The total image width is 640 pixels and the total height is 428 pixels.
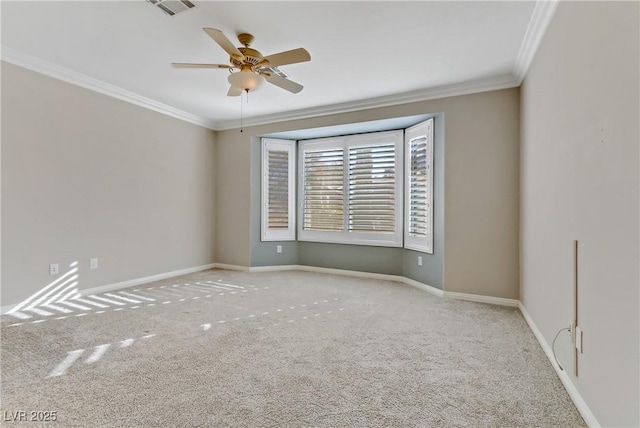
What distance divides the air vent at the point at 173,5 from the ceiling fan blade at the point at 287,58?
26.1 inches

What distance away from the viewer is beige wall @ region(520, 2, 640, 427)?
4.31 feet

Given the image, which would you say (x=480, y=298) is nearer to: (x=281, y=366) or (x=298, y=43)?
(x=281, y=366)

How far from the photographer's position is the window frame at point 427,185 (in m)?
4.23

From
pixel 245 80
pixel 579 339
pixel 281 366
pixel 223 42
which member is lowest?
pixel 281 366

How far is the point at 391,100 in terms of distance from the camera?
14.2 feet

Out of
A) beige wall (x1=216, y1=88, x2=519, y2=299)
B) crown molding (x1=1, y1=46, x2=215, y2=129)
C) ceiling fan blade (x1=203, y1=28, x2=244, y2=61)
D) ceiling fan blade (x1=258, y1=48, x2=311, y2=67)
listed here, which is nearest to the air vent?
ceiling fan blade (x1=203, y1=28, x2=244, y2=61)

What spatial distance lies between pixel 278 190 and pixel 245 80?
114 inches

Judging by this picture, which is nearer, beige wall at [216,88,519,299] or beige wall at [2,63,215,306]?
beige wall at [2,63,215,306]

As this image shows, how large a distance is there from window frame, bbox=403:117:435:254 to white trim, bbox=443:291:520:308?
59 cm

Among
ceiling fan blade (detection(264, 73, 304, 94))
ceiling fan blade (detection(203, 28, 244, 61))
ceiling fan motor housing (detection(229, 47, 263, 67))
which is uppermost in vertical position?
ceiling fan motor housing (detection(229, 47, 263, 67))

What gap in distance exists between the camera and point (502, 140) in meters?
3.69

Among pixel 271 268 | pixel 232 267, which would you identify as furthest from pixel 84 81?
pixel 271 268

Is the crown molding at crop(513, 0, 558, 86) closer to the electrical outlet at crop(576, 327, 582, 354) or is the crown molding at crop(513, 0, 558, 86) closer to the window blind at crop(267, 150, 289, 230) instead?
the electrical outlet at crop(576, 327, 582, 354)

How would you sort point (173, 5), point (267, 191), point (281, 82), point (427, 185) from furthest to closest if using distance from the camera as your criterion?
point (267, 191)
point (427, 185)
point (281, 82)
point (173, 5)
